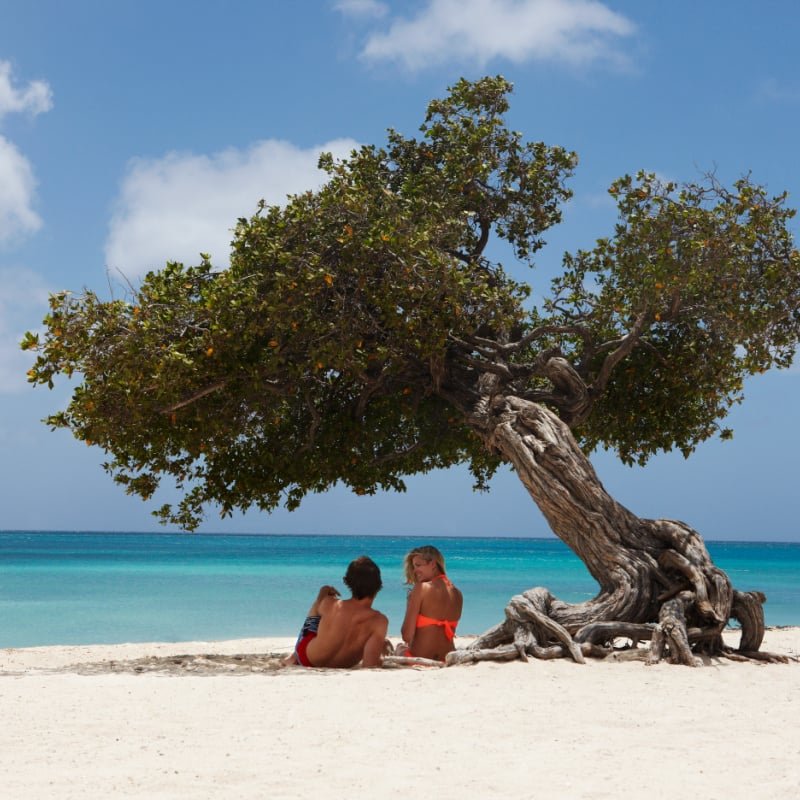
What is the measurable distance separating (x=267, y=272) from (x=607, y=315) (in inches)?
166

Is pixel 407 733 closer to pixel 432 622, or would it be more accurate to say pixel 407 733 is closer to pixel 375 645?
pixel 375 645

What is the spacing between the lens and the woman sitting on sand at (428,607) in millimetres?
9875

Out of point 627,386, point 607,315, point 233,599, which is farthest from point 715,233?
point 233,599

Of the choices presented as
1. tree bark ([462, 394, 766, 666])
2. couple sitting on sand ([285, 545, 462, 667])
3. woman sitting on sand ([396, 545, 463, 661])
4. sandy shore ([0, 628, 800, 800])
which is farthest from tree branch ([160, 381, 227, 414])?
tree bark ([462, 394, 766, 666])

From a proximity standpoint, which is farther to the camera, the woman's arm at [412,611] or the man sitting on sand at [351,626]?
the woman's arm at [412,611]

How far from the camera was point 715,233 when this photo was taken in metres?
11.5

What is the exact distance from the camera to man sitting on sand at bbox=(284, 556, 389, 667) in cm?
946

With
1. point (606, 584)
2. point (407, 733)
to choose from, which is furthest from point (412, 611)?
point (407, 733)

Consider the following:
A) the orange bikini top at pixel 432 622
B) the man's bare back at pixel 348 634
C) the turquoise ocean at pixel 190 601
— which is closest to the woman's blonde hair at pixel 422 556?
the orange bikini top at pixel 432 622

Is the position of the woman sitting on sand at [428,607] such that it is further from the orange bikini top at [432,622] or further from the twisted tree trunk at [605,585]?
the twisted tree trunk at [605,585]

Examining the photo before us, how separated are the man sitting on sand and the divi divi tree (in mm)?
914

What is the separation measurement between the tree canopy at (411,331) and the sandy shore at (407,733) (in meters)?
3.46

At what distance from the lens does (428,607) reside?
993 cm

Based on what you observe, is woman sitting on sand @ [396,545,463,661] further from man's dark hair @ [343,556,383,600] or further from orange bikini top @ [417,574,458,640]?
man's dark hair @ [343,556,383,600]
